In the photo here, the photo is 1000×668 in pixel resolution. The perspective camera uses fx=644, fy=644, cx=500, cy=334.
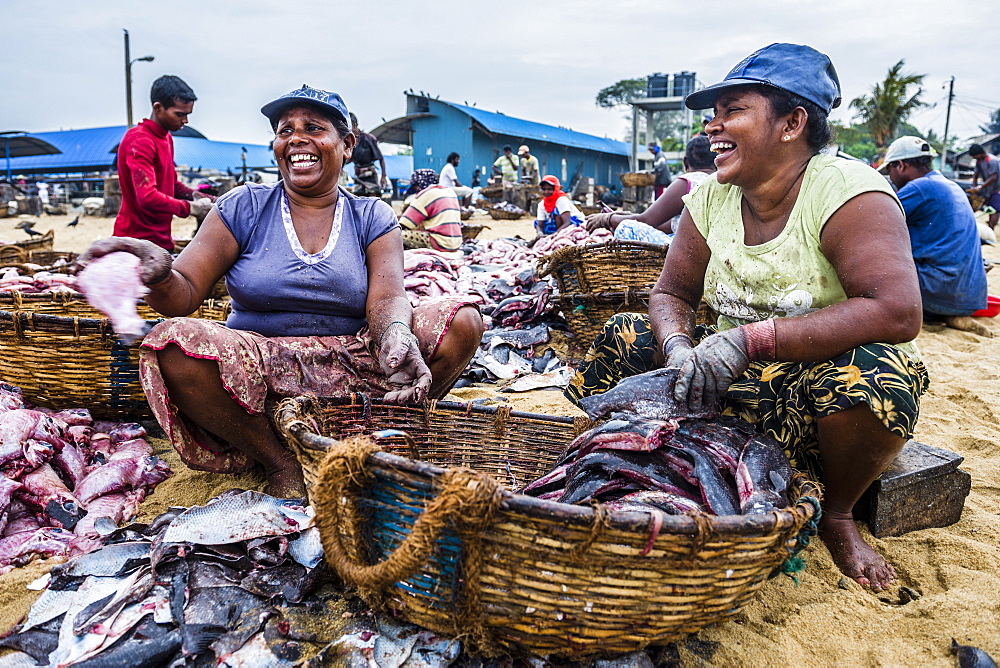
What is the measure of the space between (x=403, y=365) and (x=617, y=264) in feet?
6.97

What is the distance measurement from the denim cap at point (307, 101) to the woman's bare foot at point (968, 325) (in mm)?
4589

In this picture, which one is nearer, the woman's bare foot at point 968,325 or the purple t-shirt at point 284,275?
the purple t-shirt at point 284,275

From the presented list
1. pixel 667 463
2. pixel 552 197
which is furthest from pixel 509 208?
pixel 667 463

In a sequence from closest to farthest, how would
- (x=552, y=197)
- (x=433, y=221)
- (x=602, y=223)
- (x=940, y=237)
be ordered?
1. (x=940, y=237)
2. (x=602, y=223)
3. (x=433, y=221)
4. (x=552, y=197)

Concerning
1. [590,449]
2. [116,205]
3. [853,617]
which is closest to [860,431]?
[853,617]

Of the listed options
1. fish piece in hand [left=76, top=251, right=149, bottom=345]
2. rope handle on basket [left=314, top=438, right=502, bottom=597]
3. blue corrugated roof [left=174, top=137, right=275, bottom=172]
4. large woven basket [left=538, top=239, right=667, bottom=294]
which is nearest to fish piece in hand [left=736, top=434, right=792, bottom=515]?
rope handle on basket [left=314, top=438, right=502, bottom=597]

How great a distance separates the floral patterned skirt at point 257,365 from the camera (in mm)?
1902

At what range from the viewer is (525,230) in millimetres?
11914

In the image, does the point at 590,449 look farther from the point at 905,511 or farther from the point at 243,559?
the point at 905,511

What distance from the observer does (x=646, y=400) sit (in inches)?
72.9

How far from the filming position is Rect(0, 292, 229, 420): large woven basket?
98.1 inches

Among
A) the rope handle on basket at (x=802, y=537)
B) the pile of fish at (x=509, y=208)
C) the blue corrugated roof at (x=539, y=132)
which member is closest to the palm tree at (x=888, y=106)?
the blue corrugated roof at (x=539, y=132)

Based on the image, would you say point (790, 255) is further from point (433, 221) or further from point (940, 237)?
point (433, 221)

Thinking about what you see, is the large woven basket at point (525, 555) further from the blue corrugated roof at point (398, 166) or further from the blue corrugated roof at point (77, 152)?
the blue corrugated roof at point (398, 166)
